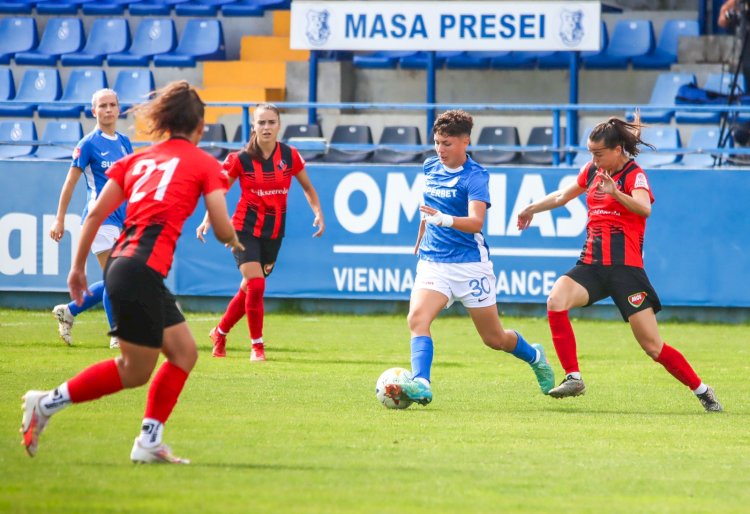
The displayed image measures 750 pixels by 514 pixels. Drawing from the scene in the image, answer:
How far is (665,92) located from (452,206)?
12.2 metres

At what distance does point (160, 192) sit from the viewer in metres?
6.79

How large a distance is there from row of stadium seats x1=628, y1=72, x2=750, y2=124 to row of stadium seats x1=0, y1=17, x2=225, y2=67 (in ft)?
25.7

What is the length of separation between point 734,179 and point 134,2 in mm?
12527

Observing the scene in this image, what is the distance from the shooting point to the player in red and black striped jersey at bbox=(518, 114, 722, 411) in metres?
9.41

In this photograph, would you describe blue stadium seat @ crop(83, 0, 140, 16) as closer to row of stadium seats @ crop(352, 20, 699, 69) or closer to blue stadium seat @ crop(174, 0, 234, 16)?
blue stadium seat @ crop(174, 0, 234, 16)

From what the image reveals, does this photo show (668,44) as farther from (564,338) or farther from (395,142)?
(564,338)

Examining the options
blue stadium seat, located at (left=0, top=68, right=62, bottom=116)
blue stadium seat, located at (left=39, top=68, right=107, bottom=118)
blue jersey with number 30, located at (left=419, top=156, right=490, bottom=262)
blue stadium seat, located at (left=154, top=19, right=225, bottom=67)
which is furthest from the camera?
blue stadium seat, located at (left=154, top=19, right=225, bottom=67)

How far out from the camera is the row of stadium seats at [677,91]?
20109mm

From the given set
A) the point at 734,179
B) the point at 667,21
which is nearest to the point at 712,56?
the point at 667,21

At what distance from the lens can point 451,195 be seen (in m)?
9.32

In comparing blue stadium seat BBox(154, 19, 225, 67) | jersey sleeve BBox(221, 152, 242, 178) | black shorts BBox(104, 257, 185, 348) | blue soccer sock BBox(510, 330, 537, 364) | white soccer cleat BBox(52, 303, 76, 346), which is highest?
blue stadium seat BBox(154, 19, 225, 67)

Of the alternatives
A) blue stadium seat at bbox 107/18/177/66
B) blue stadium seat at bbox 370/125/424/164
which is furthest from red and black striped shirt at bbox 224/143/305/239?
blue stadium seat at bbox 107/18/177/66

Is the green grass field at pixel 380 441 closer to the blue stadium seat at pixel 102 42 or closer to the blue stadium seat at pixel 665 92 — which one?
the blue stadium seat at pixel 665 92

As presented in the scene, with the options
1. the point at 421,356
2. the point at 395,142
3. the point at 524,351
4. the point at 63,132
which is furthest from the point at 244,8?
the point at 421,356
